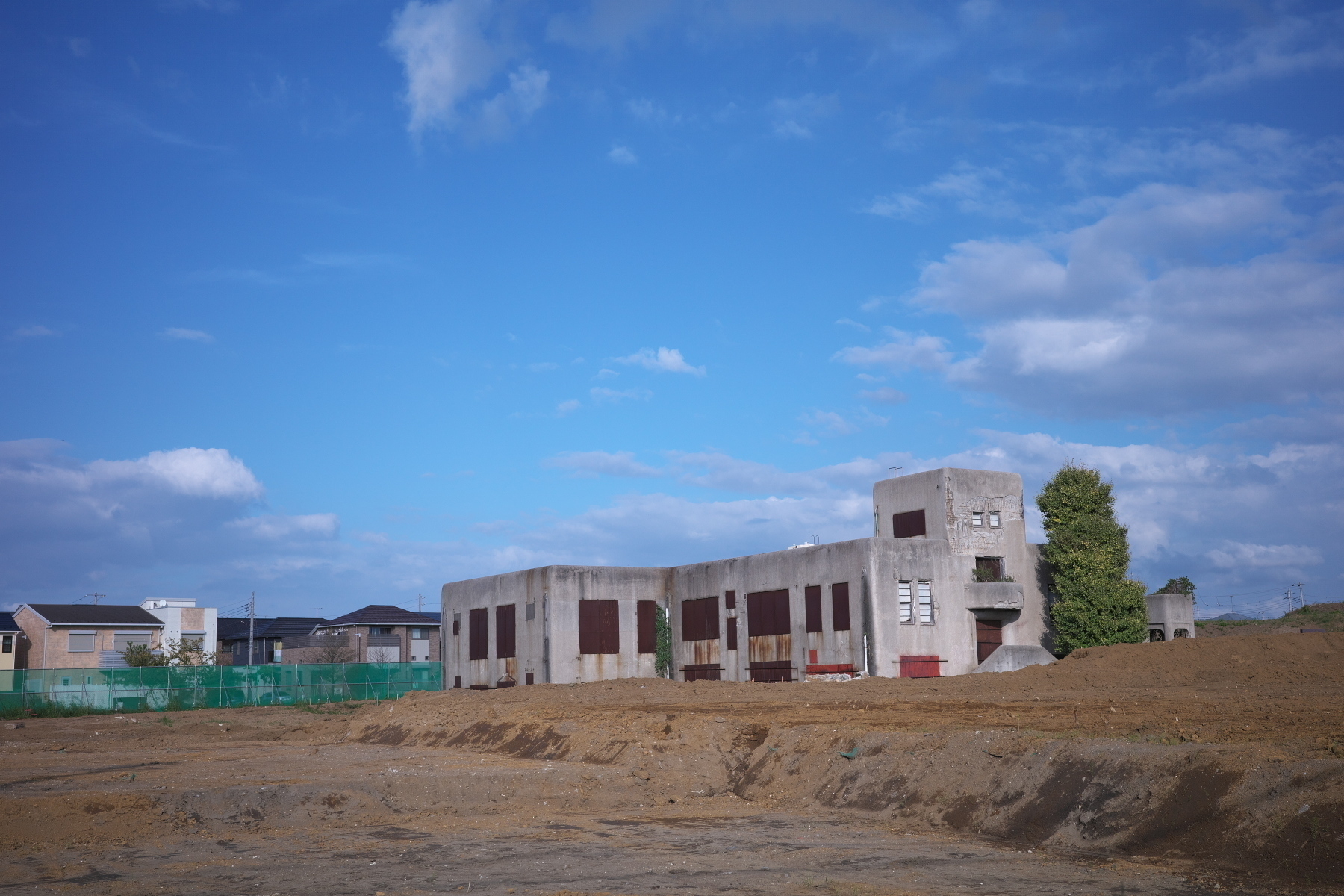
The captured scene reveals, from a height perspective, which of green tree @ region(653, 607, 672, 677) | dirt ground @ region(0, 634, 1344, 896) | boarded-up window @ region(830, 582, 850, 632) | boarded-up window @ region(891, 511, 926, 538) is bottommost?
A: dirt ground @ region(0, 634, 1344, 896)

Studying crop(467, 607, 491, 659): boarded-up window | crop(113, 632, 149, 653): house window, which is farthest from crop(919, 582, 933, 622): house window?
crop(113, 632, 149, 653): house window

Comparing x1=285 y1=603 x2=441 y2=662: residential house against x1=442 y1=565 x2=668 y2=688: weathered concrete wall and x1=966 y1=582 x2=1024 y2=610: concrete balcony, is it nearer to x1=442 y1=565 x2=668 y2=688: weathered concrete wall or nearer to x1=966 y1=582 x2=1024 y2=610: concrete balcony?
x1=442 y1=565 x2=668 y2=688: weathered concrete wall

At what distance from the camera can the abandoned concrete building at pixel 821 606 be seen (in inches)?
1789

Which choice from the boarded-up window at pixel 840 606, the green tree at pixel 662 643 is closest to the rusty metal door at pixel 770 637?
the boarded-up window at pixel 840 606

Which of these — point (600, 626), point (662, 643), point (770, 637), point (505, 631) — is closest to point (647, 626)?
point (662, 643)

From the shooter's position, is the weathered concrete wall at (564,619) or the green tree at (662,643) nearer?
the weathered concrete wall at (564,619)

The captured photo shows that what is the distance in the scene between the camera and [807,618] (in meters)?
47.6

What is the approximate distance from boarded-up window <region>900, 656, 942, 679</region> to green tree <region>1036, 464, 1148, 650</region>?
788 cm

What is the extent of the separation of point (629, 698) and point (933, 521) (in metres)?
16.3

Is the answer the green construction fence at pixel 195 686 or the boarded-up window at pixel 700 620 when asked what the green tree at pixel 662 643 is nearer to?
the boarded-up window at pixel 700 620

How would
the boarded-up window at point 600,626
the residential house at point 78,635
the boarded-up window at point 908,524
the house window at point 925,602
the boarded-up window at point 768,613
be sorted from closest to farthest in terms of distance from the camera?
the house window at point 925,602 → the boarded-up window at point 768,613 → the boarded-up window at point 908,524 → the boarded-up window at point 600,626 → the residential house at point 78,635

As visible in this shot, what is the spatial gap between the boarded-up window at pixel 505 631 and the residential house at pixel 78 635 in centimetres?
3413

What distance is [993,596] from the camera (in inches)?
1880

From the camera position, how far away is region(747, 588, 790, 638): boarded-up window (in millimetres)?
48656
